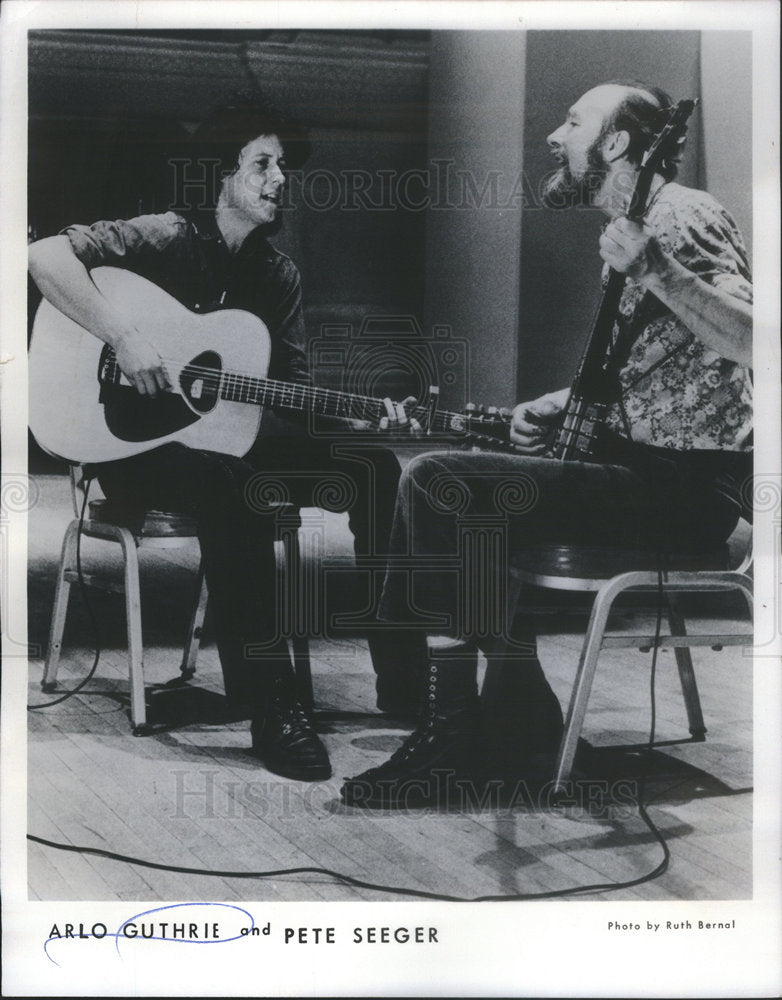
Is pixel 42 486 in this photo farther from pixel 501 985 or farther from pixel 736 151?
pixel 736 151

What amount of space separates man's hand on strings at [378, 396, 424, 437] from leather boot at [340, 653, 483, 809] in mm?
382

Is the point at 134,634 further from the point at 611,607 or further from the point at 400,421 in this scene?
the point at 611,607

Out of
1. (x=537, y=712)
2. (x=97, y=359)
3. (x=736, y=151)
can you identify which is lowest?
(x=537, y=712)

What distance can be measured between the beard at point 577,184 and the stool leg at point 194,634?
2.86 feet

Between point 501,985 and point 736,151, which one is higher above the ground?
point 736,151

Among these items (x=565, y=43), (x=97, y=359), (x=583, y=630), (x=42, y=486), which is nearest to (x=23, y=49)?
(x=97, y=359)

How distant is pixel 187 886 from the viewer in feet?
5.53

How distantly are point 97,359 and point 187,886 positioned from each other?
861 mm

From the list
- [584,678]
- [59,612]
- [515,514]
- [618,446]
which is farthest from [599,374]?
[59,612]

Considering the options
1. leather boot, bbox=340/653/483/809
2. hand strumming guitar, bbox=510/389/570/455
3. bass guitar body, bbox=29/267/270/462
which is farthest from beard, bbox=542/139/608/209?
leather boot, bbox=340/653/483/809

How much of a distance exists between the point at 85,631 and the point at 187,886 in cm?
47

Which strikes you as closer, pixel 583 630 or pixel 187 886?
pixel 187 886

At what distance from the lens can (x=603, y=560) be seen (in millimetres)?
1800

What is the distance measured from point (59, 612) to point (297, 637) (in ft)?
1.35
